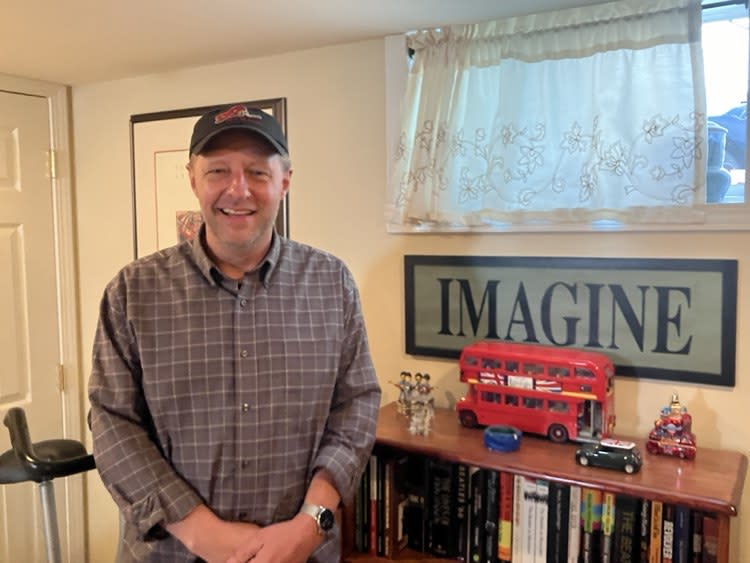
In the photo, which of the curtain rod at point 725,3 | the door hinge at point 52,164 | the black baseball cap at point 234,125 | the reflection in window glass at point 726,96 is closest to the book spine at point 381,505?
the black baseball cap at point 234,125

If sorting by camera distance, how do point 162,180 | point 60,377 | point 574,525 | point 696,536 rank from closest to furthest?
point 696,536 < point 574,525 < point 162,180 < point 60,377

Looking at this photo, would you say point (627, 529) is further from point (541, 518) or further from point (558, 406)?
point (558, 406)

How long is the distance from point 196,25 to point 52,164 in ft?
3.71

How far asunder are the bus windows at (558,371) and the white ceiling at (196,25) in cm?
87

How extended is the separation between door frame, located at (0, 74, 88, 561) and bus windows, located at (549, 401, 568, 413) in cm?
200

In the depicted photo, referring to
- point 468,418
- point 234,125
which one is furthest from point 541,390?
point 234,125

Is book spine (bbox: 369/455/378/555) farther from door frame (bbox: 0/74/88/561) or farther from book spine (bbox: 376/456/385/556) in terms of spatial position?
door frame (bbox: 0/74/88/561)

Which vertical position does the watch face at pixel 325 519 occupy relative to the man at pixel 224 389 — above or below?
below

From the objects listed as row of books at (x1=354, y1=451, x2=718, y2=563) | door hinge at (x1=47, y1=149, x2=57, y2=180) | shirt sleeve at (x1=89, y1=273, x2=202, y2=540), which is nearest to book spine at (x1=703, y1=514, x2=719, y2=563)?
row of books at (x1=354, y1=451, x2=718, y2=563)

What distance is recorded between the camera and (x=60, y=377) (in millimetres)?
2775

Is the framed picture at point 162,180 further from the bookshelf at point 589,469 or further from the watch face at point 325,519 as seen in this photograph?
the watch face at point 325,519

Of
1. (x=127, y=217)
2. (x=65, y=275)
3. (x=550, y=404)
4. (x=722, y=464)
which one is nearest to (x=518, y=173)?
(x=550, y=404)

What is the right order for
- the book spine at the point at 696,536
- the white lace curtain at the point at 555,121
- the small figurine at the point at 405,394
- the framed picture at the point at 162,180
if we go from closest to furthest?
the book spine at the point at 696,536 < the white lace curtain at the point at 555,121 < the small figurine at the point at 405,394 < the framed picture at the point at 162,180

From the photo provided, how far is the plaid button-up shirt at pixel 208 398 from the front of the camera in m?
1.33
